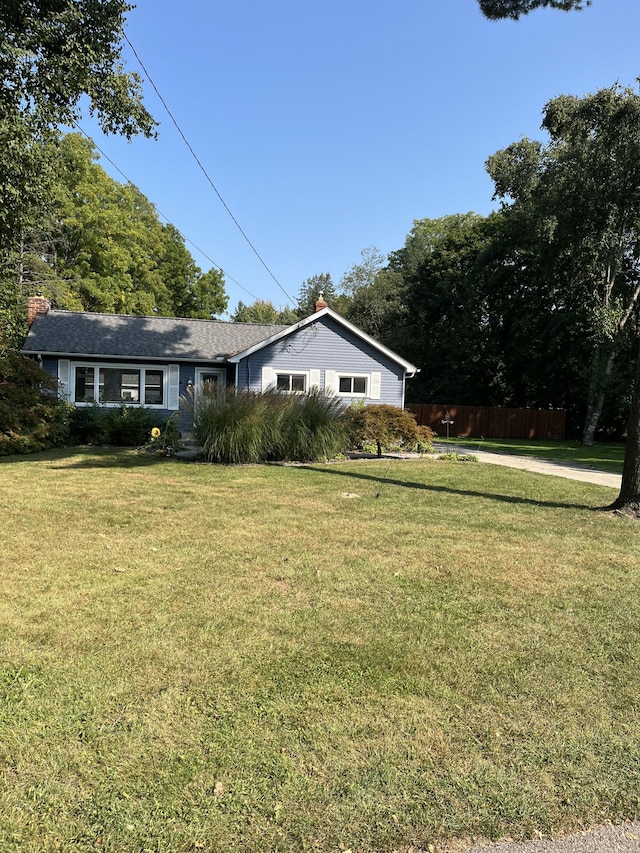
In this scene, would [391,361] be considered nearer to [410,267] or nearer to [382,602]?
[382,602]

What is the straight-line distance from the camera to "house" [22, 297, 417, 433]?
57.2ft

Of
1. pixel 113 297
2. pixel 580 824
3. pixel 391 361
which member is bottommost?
pixel 580 824

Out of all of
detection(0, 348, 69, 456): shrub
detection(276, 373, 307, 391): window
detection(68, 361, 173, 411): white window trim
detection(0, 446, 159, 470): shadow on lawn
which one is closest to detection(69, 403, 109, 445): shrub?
detection(0, 348, 69, 456): shrub

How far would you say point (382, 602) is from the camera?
4.02m

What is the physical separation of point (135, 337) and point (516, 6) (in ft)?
47.1

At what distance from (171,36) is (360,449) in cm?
1048

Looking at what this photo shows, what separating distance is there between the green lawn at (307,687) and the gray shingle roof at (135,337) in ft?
41.1

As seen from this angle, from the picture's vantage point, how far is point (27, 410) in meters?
13.2

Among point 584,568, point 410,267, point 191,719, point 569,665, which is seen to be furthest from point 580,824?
point 410,267

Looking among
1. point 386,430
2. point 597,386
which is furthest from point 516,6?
point 597,386

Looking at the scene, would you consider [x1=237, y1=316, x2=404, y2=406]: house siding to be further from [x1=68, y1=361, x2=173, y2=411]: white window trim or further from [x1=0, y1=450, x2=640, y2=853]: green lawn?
[x1=0, y1=450, x2=640, y2=853]: green lawn

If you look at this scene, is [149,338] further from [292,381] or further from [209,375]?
[292,381]

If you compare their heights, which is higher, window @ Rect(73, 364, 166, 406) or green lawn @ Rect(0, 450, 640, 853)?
window @ Rect(73, 364, 166, 406)

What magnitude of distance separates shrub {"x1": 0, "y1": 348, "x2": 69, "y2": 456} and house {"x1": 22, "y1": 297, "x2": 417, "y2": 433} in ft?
9.38
